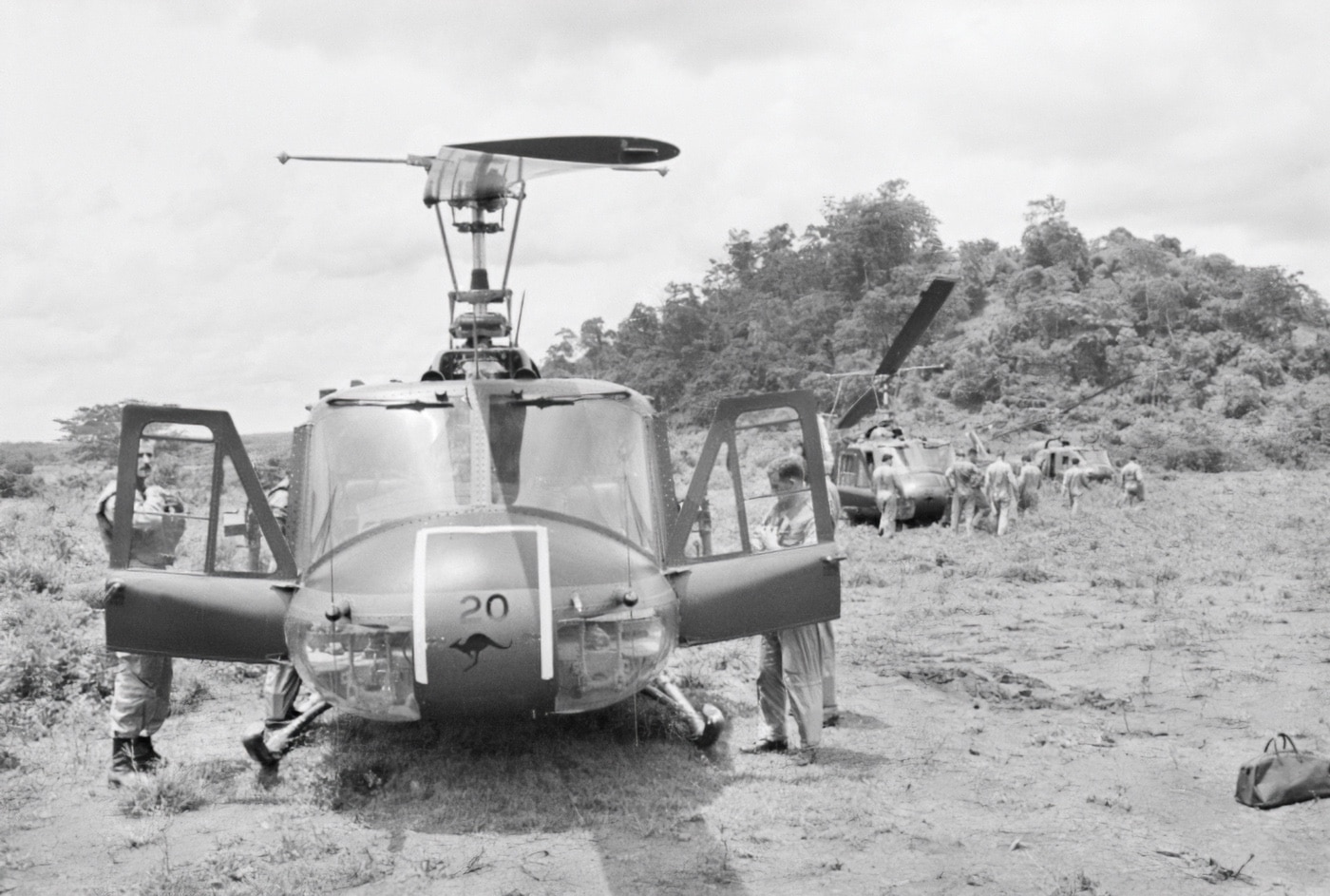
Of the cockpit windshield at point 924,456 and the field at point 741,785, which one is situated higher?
the cockpit windshield at point 924,456

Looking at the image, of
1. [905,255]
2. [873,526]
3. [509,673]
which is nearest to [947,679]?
[509,673]

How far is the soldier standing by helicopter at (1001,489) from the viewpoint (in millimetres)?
18578

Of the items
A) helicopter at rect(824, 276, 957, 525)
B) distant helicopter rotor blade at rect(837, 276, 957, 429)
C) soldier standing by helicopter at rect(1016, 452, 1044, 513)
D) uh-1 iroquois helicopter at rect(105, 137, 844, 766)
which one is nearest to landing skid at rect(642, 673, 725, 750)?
uh-1 iroquois helicopter at rect(105, 137, 844, 766)

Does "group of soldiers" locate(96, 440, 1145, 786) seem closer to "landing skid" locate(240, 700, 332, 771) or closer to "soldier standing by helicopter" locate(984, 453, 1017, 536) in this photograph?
"landing skid" locate(240, 700, 332, 771)

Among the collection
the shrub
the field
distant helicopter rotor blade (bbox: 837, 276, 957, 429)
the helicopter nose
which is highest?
distant helicopter rotor blade (bbox: 837, 276, 957, 429)

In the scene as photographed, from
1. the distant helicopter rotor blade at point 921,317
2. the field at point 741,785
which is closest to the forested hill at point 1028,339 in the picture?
the distant helicopter rotor blade at point 921,317

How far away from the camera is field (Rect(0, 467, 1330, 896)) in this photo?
5031 mm

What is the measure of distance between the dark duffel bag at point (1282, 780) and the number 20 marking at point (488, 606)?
354cm

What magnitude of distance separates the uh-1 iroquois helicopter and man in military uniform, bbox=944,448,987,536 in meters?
12.7

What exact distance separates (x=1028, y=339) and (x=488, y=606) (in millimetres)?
53017

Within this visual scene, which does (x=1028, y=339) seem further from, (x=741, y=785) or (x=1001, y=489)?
(x=741, y=785)

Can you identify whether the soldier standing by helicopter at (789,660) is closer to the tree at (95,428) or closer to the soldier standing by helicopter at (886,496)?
the soldier standing by helicopter at (886,496)

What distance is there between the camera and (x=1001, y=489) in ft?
61.2

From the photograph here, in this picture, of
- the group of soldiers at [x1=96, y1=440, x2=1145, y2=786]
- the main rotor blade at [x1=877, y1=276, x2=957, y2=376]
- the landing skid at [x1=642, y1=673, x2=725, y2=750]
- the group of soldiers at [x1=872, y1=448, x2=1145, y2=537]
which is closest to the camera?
the group of soldiers at [x1=96, y1=440, x2=1145, y2=786]
